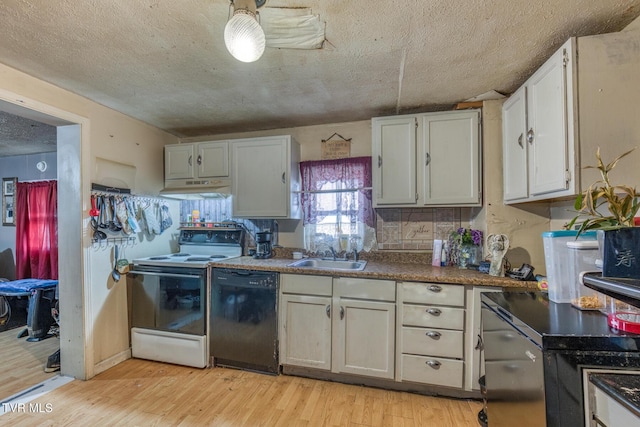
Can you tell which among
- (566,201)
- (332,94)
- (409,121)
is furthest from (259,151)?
(566,201)

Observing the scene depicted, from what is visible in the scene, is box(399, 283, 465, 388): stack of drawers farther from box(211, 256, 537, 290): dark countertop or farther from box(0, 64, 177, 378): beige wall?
box(0, 64, 177, 378): beige wall

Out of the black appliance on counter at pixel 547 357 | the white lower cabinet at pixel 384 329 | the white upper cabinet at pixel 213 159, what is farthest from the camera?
the white upper cabinet at pixel 213 159

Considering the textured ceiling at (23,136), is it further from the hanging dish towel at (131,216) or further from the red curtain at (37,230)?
the hanging dish towel at (131,216)

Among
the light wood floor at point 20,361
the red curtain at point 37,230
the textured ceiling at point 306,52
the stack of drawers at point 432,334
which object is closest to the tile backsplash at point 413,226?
the stack of drawers at point 432,334

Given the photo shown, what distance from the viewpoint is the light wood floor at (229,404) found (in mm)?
1848

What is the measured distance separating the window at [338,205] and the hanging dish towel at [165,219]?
1488 millimetres

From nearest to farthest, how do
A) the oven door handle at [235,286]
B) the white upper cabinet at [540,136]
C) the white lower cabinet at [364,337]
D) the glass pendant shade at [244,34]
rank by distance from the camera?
1. the glass pendant shade at [244,34]
2. the white upper cabinet at [540,136]
3. the white lower cabinet at [364,337]
4. the oven door handle at [235,286]

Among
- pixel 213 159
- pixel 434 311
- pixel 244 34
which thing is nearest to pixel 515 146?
pixel 434 311

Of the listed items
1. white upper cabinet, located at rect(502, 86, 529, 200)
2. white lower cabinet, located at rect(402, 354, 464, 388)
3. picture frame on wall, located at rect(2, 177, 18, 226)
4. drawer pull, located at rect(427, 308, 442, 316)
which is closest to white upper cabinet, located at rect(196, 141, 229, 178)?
drawer pull, located at rect(427, 308, 442, 316)

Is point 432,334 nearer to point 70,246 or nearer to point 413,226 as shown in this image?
point 413,226

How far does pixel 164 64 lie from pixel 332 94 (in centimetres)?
117

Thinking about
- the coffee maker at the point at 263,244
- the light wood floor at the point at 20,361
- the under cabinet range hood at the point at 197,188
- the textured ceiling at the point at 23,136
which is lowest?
the light wood floor at the point at 20,361

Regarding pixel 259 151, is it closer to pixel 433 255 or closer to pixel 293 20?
pixel 293 20

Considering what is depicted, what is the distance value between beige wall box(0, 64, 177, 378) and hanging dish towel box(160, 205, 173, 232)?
1.10 ft
